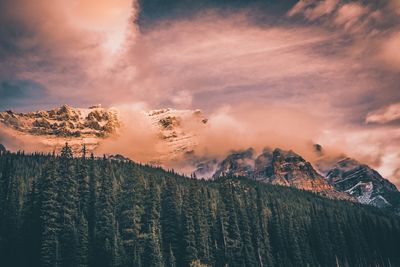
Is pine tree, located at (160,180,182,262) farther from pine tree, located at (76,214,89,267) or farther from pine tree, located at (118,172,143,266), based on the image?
pine tree, located at (76,214,89,267)

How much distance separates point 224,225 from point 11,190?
46.0 m

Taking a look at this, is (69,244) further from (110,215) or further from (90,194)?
(90,194)

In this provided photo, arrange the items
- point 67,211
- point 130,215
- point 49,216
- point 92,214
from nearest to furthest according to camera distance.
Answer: point 49,216
point 67,211
point 130,215
point 92,214

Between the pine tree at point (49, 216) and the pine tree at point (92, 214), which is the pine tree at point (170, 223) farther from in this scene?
the pine tree at point (49, 216)

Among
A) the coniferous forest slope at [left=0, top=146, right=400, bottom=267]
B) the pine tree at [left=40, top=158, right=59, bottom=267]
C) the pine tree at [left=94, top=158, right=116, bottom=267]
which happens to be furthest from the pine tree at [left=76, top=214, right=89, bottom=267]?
the pine tree at [left=40, top=158, right=59, bottom=267]

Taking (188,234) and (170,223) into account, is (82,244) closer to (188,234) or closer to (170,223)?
(170,223)

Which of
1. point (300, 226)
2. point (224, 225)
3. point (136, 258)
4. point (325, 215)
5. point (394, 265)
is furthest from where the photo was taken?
point (394, 265)

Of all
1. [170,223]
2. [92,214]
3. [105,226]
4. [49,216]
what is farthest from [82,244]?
Result: [170,223]

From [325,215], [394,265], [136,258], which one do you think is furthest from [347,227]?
[136,258]

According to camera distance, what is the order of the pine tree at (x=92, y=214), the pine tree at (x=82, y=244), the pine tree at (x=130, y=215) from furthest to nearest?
1. the pine tree at (x=130, y=215)
2. the pine tree at (x=92, y=214)
3. the pine tree at (x=82, y=244)

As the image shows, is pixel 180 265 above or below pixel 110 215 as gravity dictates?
below

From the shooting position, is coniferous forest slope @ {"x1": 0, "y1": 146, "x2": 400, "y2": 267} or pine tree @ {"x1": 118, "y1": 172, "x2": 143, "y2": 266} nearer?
coniferous forest slope @ {"x1": 0, "y1": 146, "x2": 400, "y2": 267}

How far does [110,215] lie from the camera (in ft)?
275

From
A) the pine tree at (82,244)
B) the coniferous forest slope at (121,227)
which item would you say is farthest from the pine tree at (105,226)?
the pine tree at (82,244)
